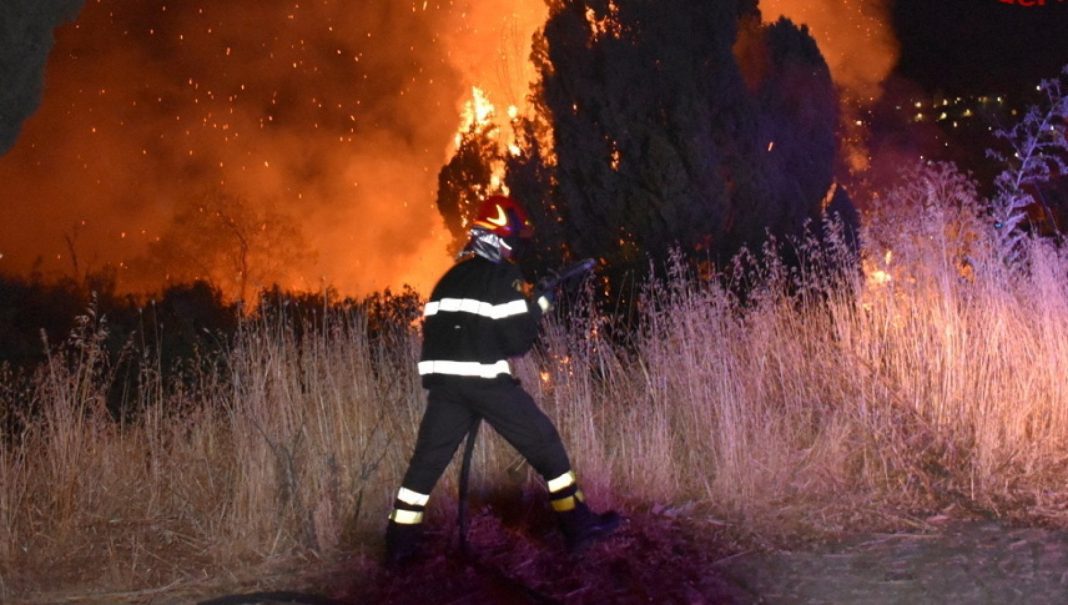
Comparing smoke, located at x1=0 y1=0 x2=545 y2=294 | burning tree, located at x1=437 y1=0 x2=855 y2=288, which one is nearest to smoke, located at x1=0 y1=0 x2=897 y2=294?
smoke, located at x1=0 y1=0 x2=545 y2=294

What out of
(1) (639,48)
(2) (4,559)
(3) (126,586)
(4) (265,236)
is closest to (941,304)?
(3) (126,586)

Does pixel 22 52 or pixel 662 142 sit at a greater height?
pixel 662 142

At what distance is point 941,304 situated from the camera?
26.2 feet

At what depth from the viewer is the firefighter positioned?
5.49 metres

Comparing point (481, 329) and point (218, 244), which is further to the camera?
point (218, 244)

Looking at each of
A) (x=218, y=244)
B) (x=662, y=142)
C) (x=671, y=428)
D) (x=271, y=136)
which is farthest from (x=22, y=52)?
(x=271, y=136)

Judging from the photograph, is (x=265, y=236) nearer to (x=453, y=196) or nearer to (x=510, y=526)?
(x=453, y=196)

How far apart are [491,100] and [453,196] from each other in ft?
14.5

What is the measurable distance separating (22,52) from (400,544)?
390 cm

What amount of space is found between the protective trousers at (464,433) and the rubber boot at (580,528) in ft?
0.53

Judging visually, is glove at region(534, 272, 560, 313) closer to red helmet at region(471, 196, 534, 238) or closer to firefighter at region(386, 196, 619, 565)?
firefighter at region(386, 196, 619, 565)

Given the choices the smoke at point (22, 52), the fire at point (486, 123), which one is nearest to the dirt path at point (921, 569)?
the smoke at point (22, 52)

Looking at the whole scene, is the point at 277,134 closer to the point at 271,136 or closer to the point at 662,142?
the point at 271,136

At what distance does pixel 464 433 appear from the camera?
18.6 ft
